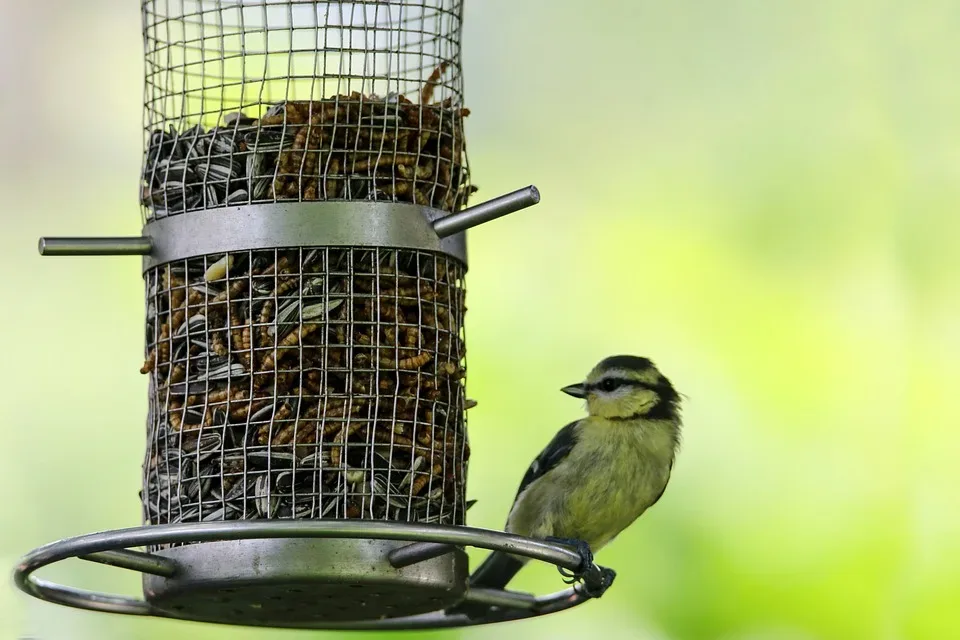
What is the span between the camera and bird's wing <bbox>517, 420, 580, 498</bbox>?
6.28 meters

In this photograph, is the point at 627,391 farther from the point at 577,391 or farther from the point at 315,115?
the point at 315,115

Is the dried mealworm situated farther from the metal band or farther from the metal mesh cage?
the metal band

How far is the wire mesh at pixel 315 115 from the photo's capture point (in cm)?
486

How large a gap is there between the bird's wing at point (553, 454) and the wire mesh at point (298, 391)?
4.43 feet

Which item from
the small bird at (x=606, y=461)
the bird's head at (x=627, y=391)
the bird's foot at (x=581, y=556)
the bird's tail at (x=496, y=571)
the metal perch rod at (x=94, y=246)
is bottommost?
the bird's tail at (x=496, y=571)

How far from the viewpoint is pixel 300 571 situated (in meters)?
4.47

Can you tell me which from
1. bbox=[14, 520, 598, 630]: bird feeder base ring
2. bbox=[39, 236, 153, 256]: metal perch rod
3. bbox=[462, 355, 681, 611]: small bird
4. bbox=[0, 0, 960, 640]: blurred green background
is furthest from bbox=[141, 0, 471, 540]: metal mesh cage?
bbox=[0, 0, 960, 640]: blurred green background

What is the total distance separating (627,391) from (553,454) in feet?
1.28

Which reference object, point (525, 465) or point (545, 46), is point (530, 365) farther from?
point (545, 46)

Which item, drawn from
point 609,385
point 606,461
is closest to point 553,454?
point 606,461

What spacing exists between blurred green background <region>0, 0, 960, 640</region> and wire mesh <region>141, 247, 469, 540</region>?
2.44m

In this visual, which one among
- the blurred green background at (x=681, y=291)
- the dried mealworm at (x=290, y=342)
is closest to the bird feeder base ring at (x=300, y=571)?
the dried mealworm at (x=290, y=342)

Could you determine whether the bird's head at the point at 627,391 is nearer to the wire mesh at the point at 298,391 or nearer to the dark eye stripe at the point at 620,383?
the dark eye stripe at the point at 620,383

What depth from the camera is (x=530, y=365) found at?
768 cm
